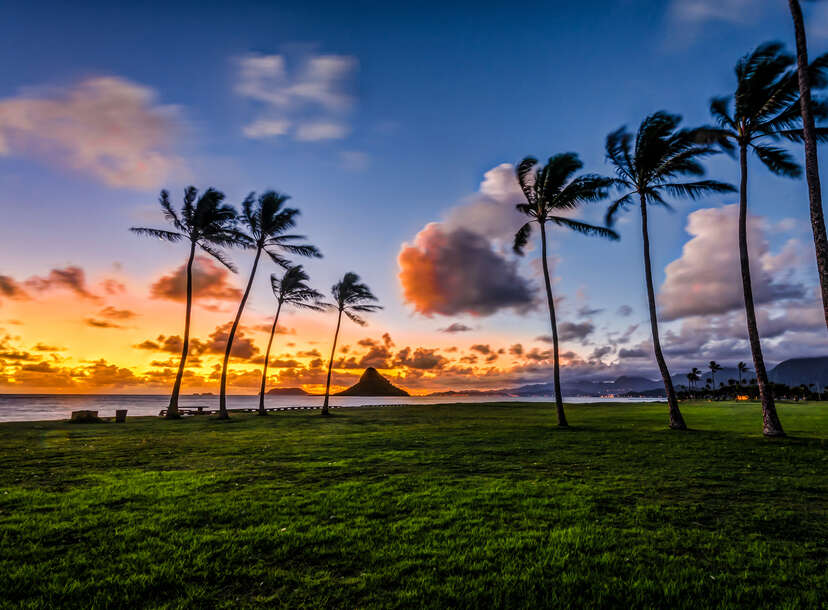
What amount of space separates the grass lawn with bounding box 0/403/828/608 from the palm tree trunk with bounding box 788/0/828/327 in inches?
201

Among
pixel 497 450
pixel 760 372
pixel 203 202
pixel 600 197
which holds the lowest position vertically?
pixel 497 450

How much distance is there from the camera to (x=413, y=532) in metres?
5.73

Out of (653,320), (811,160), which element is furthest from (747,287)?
(811,160)

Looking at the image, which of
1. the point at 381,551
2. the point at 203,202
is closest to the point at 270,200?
Answer: the point at 203,202

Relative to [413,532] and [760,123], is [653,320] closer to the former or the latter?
[760,123]

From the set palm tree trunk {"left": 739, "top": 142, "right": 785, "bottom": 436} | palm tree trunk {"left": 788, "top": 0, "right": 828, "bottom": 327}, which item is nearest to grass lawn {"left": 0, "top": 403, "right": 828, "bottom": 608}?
palm tree trunk {"left": 788, "top": 0, "right": 828, "bottom": 327}

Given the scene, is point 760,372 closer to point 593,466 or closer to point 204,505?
point 593,466

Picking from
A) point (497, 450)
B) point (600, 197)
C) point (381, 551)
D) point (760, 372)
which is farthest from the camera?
point (600, 197)

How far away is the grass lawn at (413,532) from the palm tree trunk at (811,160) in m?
5.11

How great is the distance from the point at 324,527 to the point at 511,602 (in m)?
3.01

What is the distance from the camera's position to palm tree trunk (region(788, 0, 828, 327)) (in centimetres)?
956

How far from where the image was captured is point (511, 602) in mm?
3957

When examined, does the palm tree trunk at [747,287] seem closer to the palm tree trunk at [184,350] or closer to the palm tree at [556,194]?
the palm tree at [556,194]

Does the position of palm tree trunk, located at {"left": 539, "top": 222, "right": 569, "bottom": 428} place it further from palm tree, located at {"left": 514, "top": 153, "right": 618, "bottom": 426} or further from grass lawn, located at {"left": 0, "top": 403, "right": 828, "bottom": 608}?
grass lawn, located at {"left": 0, "top": 403, "right": 828, "bottom": 608}
